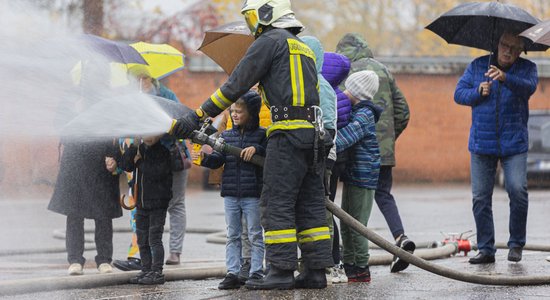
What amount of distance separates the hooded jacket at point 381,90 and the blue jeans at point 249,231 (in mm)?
1880

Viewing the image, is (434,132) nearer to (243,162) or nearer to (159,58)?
(159,58)

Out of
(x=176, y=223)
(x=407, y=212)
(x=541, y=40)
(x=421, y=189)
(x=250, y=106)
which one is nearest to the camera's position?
(x=250, y=106)

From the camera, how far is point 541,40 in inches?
325

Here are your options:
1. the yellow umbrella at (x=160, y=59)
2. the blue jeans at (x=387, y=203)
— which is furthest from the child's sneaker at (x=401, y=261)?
the yellow umbrella at (x=160, y=59)

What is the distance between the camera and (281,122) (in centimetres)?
705

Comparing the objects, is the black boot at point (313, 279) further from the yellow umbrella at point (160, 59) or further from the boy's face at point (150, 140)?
the yellow umbrella at point (160, 59)

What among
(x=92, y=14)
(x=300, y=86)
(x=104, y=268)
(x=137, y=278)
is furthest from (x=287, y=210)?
(x=92, y=14)

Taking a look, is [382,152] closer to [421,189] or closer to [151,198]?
[151,198]

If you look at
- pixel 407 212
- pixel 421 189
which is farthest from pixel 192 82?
pixel 407 212

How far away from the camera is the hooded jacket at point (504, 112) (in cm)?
885

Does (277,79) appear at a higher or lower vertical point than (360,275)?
higher

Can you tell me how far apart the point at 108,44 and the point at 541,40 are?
11.1 ft

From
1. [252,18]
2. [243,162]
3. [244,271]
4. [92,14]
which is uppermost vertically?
[92,14]

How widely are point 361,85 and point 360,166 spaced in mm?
612
